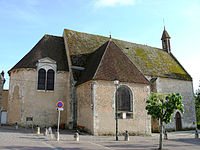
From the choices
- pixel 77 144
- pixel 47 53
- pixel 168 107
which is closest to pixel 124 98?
pixel 168 107

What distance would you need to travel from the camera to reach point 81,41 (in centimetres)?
2267

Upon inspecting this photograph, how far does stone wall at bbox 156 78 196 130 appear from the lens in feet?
74.9

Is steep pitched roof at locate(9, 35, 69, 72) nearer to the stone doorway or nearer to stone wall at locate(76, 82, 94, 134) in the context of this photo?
stone wall at locate(76, 82, 94, 134)

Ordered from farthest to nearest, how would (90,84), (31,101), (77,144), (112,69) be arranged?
(31,101) < (112,69) < (90,84) < (77,144)

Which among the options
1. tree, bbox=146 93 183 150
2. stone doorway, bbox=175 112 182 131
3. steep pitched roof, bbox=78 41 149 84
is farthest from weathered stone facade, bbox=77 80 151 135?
stone doorway, bbox=175 112 182 131

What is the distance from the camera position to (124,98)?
55.0ft

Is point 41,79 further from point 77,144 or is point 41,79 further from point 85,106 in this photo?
point 77,144

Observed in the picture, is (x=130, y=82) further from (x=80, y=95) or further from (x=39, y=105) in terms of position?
(x=39, y=105)

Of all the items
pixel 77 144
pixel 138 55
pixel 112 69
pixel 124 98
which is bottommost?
pixel 77 144

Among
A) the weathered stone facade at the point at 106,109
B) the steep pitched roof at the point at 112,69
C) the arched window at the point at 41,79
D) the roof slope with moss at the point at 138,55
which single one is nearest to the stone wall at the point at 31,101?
the arched window at the point at 41,79

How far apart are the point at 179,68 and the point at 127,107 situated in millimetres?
14175

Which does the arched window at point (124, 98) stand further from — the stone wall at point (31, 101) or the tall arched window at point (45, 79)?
the tall arched window at point (45, 79)

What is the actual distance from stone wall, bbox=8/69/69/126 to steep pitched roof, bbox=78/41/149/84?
400 cm

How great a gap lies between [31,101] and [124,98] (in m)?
9.51
